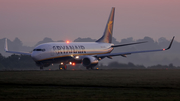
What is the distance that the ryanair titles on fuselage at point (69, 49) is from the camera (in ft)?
172

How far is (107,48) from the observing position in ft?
207

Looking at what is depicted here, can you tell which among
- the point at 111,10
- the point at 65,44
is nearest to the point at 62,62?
the point at 65,44

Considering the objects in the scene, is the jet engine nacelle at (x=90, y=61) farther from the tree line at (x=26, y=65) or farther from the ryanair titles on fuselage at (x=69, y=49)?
the tree line at (x=26, y=65)

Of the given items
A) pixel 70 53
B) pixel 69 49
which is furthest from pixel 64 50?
pixel 70 53

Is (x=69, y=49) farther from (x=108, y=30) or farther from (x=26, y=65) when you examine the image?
(x=108, y=30)

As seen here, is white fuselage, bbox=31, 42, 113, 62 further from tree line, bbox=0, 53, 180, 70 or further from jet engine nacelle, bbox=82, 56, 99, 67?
tree line, bbox=0, 53, 180, 70

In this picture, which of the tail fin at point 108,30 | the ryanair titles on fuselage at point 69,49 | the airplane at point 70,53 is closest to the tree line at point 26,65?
the airplane at point 70,53

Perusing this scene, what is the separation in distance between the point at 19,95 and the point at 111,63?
4360 centimetres

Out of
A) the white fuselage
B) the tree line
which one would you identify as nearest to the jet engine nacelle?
the white fuselage

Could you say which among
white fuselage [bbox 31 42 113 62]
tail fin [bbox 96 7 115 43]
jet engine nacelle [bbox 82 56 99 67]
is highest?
tail fin [bbox 96 7 115 43]

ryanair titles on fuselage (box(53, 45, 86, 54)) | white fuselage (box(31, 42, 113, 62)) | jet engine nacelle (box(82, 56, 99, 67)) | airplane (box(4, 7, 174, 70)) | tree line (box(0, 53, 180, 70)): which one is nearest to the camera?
white fuselage (box(31, 42, 113, 62))

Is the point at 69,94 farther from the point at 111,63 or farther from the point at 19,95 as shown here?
the point at 111,63

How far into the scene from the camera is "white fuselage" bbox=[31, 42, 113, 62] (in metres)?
50.7

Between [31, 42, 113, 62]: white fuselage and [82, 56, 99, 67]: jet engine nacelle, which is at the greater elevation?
[31, 42, 113, 62]: white fuselage
